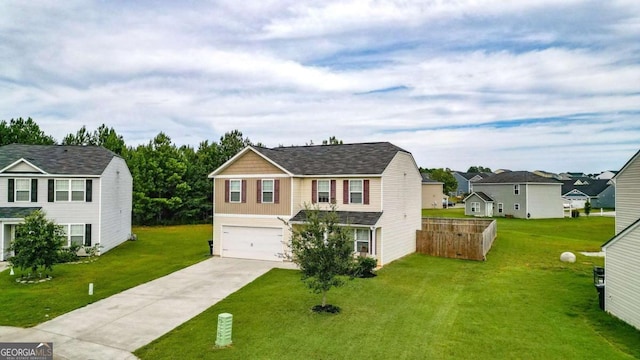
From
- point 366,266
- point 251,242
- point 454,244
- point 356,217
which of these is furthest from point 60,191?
point 454,244

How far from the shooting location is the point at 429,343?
1173cm

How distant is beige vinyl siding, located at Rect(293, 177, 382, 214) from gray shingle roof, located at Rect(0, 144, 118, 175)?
48.7 feet

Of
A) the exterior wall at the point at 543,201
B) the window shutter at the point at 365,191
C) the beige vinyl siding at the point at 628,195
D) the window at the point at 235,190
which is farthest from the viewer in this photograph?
the exterior wall at the point at 543,201

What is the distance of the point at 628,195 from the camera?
18188 millimetres

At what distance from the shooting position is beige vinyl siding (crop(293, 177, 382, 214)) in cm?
2346

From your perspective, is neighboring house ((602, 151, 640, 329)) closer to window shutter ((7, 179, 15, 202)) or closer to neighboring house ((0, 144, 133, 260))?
neighboring house ((0, 144, 133, 260))

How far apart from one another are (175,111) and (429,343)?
103 ft

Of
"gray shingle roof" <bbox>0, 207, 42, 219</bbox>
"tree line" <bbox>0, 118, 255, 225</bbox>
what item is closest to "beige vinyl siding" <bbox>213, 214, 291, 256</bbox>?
"gray shingle roof" <bbox>0, 207, 42, 219</bbox>

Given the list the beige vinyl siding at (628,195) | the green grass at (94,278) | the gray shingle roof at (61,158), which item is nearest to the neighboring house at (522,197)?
the beige vinyl siding at (628,195)

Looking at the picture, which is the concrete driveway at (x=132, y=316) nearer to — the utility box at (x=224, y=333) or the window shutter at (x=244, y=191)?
the utility box at (x=224, y=333)

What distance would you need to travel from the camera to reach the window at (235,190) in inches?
1020

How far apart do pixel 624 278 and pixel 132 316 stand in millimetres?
17419

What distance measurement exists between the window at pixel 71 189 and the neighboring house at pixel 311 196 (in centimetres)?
976

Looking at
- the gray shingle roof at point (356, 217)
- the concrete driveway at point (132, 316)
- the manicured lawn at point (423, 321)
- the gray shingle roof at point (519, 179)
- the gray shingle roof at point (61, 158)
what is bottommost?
the concrete driveway at point (132, 316)
